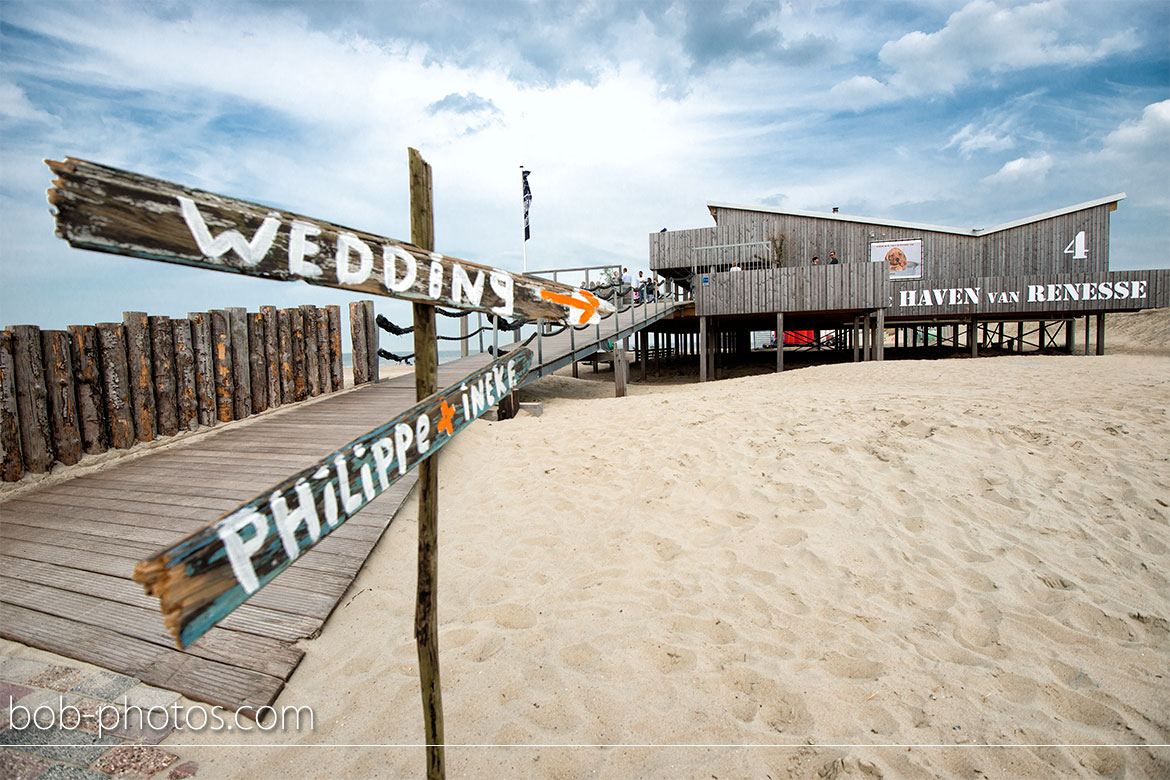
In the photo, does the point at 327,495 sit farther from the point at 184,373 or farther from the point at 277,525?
the point at 184,373

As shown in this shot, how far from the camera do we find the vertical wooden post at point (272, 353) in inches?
285

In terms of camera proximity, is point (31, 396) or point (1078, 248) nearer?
point (31, 396)

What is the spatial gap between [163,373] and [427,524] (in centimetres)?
588

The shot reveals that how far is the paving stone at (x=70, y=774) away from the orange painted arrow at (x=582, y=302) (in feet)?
8.97

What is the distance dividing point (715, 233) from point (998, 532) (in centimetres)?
2047

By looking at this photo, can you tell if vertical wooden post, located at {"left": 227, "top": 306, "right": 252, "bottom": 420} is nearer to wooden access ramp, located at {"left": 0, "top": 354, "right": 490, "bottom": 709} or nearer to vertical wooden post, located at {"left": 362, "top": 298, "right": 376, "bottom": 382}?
wooden access ramp, located at {"left": 0, "top": 354, "right": 490, "bottom": 709}

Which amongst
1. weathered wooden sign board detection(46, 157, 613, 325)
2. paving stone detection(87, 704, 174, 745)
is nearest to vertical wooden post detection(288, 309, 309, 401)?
paving stone detection(87, 704, 174, 745)

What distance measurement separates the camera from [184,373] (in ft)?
20.7

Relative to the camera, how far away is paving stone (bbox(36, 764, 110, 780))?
7.06ft

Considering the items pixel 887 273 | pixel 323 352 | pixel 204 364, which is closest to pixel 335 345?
pixel 323 352

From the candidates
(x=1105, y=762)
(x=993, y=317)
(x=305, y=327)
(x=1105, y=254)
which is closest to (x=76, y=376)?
(x=305, y=327)

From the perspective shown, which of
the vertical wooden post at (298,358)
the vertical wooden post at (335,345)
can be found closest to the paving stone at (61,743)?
the vertical wooden post at (298,358)

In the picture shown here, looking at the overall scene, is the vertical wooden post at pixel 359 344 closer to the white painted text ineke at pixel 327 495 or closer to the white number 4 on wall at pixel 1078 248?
the white painted text ineke at pixel 327 495

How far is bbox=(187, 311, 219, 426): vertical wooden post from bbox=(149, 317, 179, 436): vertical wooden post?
0.80 feet
